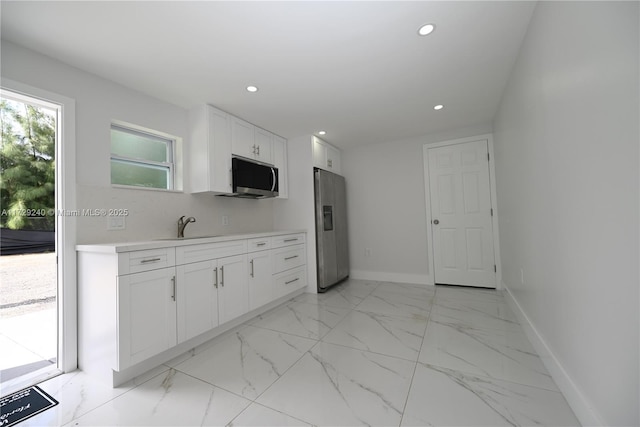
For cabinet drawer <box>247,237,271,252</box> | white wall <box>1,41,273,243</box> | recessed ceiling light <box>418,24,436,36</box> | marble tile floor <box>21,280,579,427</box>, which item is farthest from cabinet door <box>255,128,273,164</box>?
A: recessed ceiling light <box>418,24,436,36</box>

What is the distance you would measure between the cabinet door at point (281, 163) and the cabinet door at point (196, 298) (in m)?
1.66

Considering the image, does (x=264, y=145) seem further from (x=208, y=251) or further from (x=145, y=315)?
(x=145, y=315)

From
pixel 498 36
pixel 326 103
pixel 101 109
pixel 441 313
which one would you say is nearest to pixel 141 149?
pixel 101 109

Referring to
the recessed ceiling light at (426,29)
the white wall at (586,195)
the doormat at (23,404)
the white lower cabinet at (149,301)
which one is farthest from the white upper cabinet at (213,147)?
the white wall at (586,195)

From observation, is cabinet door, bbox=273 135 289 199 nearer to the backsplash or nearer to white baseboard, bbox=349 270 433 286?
the backsplash

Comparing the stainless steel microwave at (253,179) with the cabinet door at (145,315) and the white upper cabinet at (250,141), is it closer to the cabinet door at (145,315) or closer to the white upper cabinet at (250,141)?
the white upper cabinet at (250,141)

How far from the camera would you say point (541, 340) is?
1.75 m

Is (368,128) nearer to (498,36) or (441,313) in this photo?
(498,36)

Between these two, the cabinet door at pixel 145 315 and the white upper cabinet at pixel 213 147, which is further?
the white upper cabinet at pixel 213 147

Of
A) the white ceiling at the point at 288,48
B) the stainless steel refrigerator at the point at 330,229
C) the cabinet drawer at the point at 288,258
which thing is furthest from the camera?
the stainless steel refrigerator at the point at 330,229

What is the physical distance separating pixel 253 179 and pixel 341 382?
2.26 m

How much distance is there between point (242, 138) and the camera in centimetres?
300

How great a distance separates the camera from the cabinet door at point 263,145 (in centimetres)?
324

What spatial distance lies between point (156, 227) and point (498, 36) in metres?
3.09
